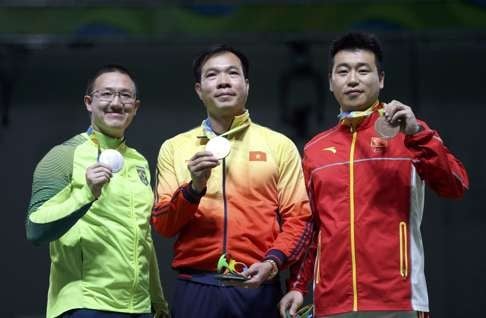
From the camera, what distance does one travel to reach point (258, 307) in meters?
3.40

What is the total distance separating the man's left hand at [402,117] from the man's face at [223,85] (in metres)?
0.66

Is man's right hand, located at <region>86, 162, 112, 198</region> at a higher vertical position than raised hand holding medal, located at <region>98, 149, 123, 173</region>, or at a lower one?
lower

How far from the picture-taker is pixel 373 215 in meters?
3.29

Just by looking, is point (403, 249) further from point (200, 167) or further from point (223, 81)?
point (223, 81)

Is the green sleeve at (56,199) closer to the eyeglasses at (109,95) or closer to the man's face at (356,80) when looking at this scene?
the eyeglasses at (109,95)

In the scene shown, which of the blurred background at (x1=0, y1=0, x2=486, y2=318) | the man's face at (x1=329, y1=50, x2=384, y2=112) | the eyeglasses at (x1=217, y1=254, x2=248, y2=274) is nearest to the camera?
the eyeglasses at (x1=217, y1=254, x2=248, y2=274)

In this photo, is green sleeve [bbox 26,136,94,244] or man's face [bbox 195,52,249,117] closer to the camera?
green sleeve [bbox 26,136,94,244]

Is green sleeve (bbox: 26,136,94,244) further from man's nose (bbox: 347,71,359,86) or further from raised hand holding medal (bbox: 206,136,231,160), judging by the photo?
man's nose (bbox: 347,71,359,86)

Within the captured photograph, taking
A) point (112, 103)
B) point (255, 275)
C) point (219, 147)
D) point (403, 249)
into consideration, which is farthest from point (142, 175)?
point (403, 249)

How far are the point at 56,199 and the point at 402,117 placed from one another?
4.29ft

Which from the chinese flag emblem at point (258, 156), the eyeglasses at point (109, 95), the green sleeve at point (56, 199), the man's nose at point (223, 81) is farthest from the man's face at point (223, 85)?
the green sleeve at point (56, 199)

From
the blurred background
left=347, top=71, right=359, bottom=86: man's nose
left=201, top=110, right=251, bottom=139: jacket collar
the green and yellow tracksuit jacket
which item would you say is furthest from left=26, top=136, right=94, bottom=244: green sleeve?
the blurred background

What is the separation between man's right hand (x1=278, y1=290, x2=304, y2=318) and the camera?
3377 mm

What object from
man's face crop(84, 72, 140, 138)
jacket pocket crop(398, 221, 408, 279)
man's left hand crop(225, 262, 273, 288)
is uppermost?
man's face crop(84, 72, 140, 138)
